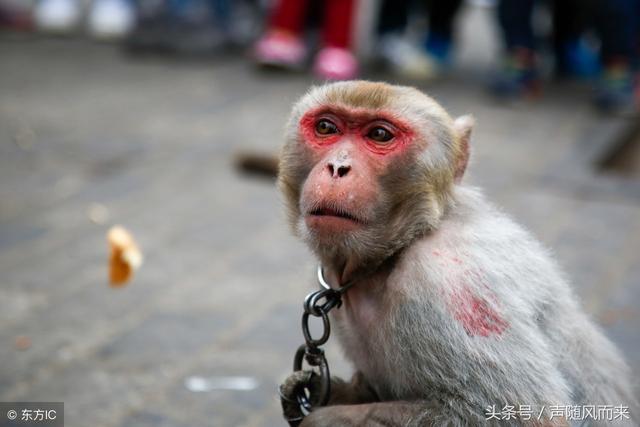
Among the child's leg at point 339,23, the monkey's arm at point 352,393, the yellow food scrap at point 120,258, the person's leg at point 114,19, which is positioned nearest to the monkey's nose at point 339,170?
the monkey's arm at point 352,393

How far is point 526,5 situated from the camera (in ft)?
27.9

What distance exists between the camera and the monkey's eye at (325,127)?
9.93 ft

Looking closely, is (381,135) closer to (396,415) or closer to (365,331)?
(365,331)

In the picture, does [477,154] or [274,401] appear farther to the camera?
[477,154]

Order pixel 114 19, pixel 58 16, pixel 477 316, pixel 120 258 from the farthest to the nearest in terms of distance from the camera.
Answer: pixel 58 16 < pixel 114 19 < pixel 120 258 < pixel 477 316

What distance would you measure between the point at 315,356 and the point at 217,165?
429cm

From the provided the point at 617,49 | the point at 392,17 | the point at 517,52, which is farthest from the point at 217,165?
the point at 617,49

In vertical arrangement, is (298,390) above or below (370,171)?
below

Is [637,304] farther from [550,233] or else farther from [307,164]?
[307,164]

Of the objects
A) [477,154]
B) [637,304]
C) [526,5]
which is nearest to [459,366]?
[637,304]

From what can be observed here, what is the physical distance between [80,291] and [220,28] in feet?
19.3

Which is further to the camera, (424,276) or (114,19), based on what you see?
(114,19)

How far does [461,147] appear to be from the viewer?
10.3 ft

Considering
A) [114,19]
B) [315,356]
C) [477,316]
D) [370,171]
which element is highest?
[114,19]
